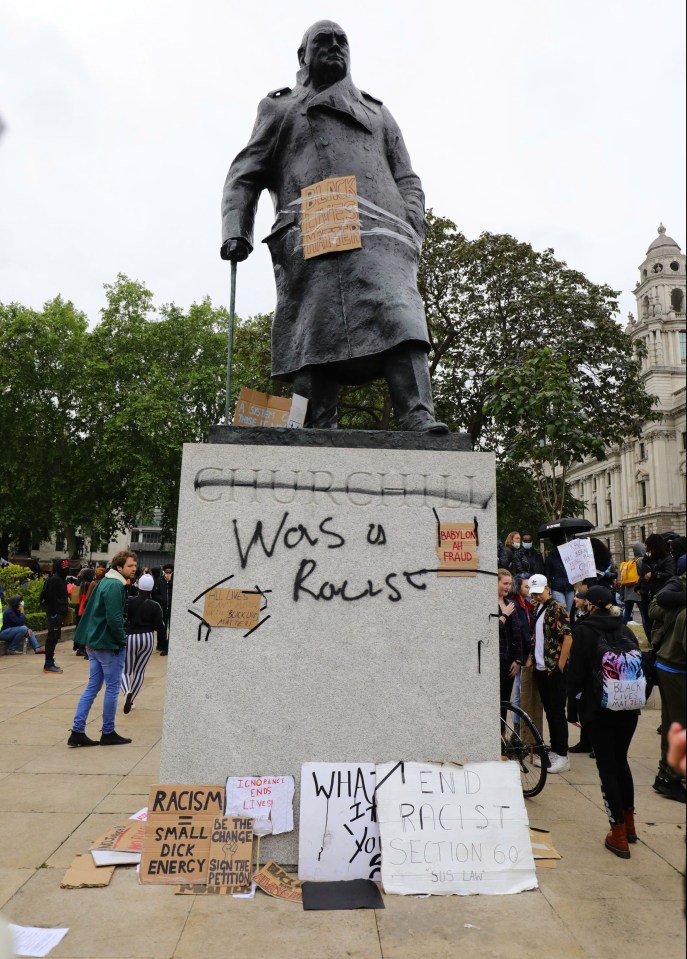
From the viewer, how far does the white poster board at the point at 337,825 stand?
138 inches

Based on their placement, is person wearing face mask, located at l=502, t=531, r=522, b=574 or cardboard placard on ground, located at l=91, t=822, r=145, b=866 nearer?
cardboard placard on ground, located at l=91, t=822, r=145, b=866

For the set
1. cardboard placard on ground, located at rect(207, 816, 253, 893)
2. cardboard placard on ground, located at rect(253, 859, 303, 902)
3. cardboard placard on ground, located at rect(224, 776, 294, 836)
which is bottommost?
cardboard placard on ground, located at rect(253, 859, 303, 902)

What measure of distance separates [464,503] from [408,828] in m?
1.67

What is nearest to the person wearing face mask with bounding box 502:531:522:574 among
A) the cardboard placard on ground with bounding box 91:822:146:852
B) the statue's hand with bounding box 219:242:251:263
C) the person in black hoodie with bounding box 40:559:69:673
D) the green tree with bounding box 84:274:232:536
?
the statue's hand with bounding box 219:242:251:263

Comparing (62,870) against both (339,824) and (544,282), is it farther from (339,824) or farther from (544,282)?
(544,282)

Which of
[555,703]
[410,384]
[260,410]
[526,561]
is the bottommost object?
[555,703]

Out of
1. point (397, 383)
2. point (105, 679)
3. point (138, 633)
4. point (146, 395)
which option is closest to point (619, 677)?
point (397, 383)

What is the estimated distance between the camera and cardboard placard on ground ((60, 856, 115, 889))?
3398 mm

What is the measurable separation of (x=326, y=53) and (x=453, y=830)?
14.9 ft

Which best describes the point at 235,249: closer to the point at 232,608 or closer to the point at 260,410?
the point at 260,410

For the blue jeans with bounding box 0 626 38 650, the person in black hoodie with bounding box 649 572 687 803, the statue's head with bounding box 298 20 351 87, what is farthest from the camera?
the blue jeans with bounding box 0 626 38 650

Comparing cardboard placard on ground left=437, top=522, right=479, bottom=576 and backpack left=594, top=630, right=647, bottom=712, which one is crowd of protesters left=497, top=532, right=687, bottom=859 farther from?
cardboard placard on ground left=437, top=522, right=479, bottom=576

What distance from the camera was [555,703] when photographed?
6.27 m

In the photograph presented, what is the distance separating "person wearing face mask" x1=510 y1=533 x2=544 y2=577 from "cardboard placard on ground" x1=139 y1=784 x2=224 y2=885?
6.03 metres
